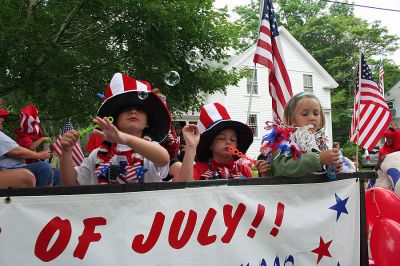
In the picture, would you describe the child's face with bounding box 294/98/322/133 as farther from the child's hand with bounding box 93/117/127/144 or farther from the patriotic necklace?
the child's hand with bounding box 93/117/127/144

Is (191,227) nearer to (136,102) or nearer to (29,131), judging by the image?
(136,102)

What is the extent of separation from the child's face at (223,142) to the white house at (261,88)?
17.8 m

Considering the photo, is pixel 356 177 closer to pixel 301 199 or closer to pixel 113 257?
pixel 301 199

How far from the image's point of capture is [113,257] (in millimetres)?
1909

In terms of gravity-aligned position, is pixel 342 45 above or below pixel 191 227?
above

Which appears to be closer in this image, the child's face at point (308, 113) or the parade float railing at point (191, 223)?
the parade float railing at point (191, 223)

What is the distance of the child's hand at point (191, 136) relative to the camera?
2.37 meters

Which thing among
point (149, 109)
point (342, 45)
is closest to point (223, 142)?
point (149, 109)

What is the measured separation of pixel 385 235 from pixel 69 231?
2038 mm

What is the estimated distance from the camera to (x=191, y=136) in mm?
2400

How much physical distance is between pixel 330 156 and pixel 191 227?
0.94 meters

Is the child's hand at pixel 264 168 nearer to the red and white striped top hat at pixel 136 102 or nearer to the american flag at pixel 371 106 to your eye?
the red and white striped top hat at pixel 136 102

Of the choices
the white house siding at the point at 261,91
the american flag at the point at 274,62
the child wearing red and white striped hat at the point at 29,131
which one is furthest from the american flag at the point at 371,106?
the white house siding at the point at 261,91

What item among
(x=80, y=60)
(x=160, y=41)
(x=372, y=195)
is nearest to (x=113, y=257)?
(x=372, y=195)
